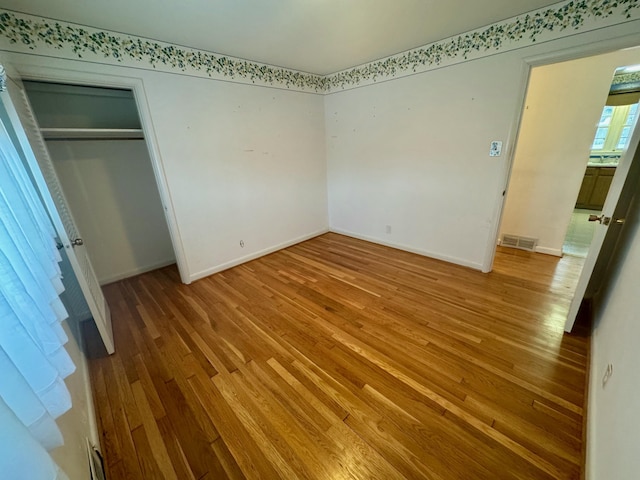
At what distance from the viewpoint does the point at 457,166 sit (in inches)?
113

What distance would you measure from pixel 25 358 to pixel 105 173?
10.0ft

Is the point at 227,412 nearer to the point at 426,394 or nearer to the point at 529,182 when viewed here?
the point at 426,394

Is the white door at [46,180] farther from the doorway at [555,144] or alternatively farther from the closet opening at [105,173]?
the doorway at [555,144]

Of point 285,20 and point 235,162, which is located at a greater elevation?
point 285,20

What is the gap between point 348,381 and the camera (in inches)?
64.5

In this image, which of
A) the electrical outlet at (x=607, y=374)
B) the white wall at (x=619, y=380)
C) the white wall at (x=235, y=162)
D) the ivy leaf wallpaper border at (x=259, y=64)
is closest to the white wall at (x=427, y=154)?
the ivy leaf wallpaper border at (x=259, y=64)

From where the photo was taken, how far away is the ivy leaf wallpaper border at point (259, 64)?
5.97 feet

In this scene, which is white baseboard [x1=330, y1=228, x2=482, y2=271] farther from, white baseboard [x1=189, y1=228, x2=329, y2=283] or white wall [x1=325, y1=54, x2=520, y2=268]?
white baseboard [x1=189, y1=228, x2=329, y2=283]

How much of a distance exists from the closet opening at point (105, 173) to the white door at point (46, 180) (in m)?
0.66

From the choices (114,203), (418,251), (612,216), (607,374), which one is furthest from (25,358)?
(418,251)

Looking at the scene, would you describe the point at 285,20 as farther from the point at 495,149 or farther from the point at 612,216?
the point at 612,216

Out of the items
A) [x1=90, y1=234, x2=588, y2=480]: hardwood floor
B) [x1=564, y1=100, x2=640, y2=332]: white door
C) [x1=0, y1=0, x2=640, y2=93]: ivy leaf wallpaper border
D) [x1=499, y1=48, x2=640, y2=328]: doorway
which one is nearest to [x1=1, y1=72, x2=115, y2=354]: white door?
[x1=0, y1=0, x2=640, y2=93]: ivy leaf wallpaper border

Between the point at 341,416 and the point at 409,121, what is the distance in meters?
3.17

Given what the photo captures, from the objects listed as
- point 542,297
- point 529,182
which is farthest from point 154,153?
point 529,182
